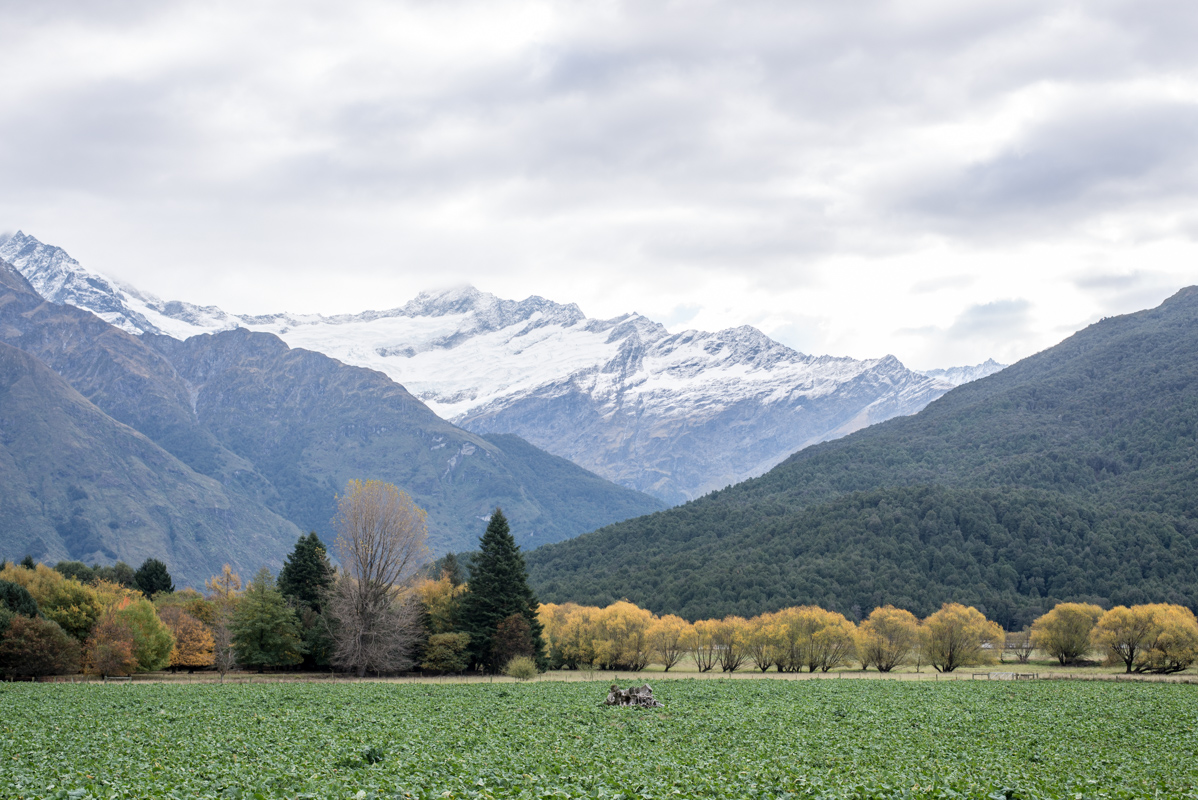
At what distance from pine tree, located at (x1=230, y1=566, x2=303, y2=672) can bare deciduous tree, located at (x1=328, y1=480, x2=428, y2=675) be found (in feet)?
13.6

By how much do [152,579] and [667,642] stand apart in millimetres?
81469

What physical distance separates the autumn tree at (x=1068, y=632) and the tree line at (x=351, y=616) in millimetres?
74698

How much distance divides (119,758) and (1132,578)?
684 ft

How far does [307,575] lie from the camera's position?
326 feet

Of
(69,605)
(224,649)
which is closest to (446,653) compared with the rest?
(224,649)

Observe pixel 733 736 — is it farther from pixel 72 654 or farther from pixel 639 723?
pixel 72 654

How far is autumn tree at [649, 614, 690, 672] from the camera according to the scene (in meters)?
115

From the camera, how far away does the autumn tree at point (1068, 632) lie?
Result: 389 ft

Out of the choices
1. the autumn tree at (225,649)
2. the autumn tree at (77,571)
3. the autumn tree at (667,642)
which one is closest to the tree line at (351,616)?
the autumn tree at (225,649)

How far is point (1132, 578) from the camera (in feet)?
618

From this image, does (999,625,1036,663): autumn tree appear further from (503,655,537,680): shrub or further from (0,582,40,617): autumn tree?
(0,582,40,617): autumn tree

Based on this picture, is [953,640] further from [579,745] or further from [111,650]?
[111,650]

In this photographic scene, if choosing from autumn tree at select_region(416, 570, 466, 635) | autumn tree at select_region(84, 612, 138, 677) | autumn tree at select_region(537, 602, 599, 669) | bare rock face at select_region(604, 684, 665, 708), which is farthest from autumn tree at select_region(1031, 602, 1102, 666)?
autumn tree at select_region(84, 612, 138, 677)

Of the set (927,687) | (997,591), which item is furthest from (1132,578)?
(927,687)
